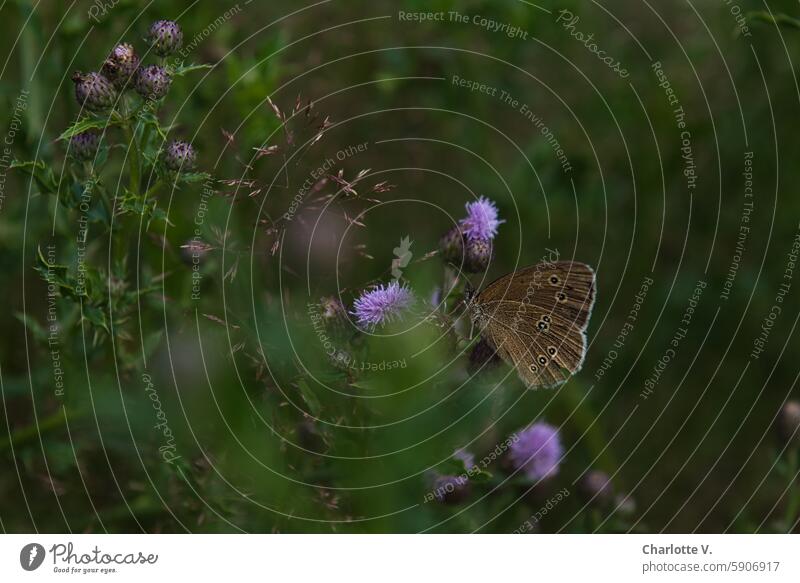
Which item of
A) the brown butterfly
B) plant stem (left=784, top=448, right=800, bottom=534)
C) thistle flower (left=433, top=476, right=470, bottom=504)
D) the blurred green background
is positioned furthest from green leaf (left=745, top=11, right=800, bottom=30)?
thistle flower (left=433, top=476, right=470, bottom=504)

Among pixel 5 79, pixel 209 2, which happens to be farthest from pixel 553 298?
pixel 5 79

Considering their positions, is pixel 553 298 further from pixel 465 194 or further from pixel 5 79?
pixel 5 79

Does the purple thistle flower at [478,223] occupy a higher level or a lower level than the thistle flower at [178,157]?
lower

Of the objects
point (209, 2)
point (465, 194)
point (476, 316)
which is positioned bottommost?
point (476, 316)

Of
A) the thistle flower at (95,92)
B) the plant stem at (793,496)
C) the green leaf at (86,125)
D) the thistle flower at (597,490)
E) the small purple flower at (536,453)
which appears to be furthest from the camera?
the thistle flower at (597,490)

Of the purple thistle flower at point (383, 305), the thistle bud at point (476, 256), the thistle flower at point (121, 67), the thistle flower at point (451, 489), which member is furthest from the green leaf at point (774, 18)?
the thistle flower at point (121, 67)

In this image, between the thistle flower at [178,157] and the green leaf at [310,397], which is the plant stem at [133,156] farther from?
the green leaf at [310,397]
